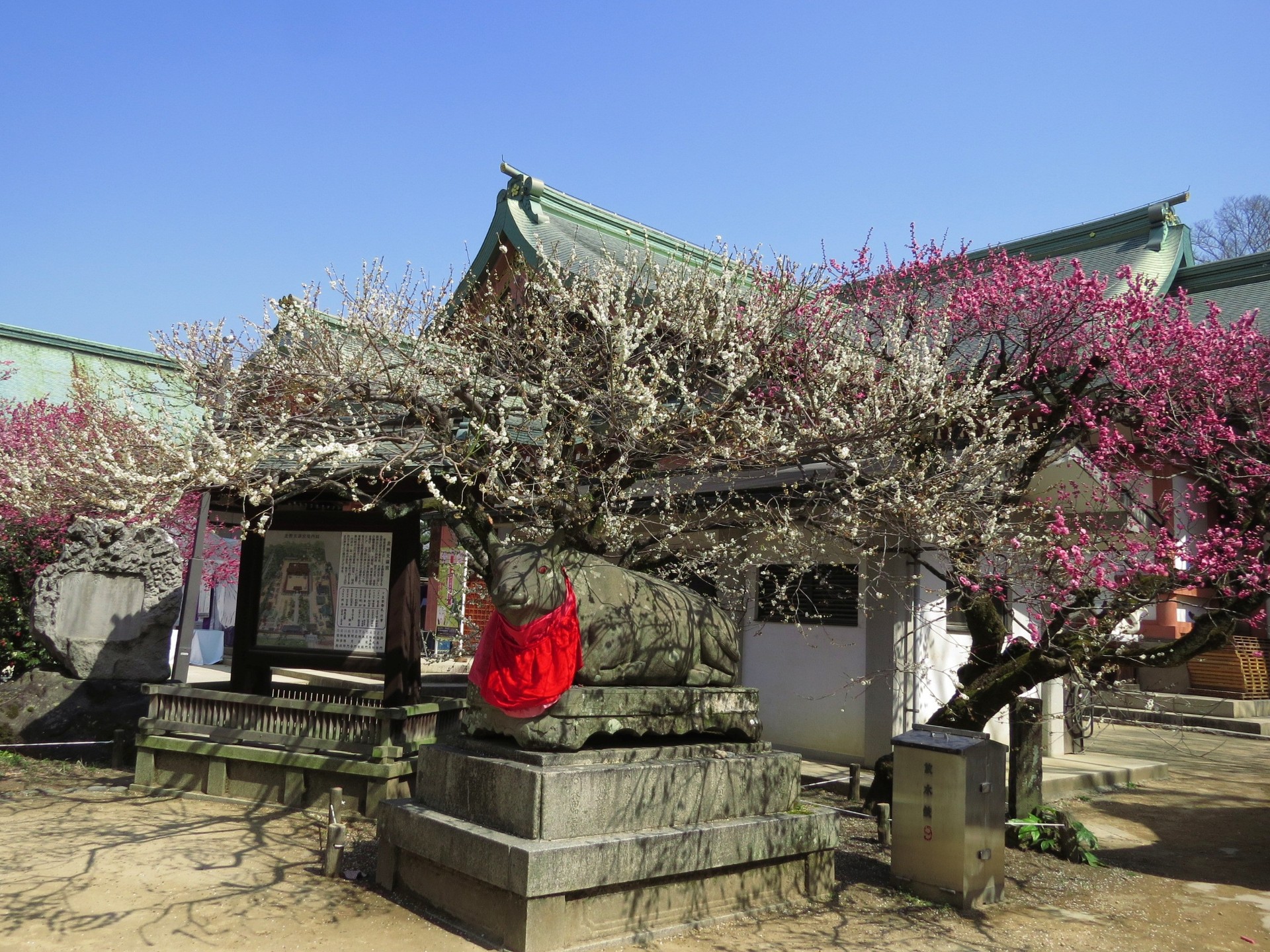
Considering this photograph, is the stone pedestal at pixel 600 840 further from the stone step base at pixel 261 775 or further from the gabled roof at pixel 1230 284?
the gabled roof at pixel 1230 284

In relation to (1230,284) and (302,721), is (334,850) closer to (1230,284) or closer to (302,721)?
(302,721)

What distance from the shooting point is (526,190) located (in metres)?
15.0

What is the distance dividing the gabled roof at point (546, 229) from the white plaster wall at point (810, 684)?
544cm

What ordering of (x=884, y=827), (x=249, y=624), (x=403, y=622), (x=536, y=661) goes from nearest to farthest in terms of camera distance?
(x=536, y=661)
(x=884, y=827)
(x=403, y=622)
(x=249, y=624)

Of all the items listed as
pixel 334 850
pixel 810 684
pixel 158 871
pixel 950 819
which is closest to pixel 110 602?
pixel 158 871

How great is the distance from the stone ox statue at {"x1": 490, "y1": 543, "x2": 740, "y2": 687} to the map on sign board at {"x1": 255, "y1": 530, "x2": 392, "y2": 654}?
413 cm

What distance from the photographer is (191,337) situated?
404 inches

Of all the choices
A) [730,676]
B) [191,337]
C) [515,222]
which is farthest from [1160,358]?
[191,337]

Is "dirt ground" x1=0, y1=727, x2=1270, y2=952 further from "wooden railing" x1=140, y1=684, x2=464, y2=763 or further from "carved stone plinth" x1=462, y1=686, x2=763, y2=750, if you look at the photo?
"carved stone plinth" x1=462, y1=686, x2=763, y2=750

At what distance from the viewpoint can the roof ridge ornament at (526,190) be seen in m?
14.9

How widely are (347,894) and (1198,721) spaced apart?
1657cm

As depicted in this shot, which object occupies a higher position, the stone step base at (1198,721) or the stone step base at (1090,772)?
the stone step base at (1198,721)

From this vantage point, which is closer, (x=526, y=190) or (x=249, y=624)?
(x=249, y=624)

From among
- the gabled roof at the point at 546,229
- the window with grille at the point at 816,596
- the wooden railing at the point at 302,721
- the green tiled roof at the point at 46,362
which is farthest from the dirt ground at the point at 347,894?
the green tiled roof at the point at 46,362
